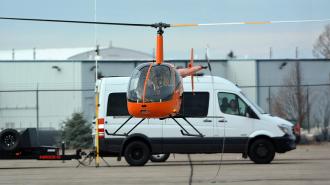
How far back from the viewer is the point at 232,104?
2195 centimetres

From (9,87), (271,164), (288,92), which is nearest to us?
(271,164)

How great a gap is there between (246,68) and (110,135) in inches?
780

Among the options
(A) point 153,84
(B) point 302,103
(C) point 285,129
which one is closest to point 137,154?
(A) point 153,84

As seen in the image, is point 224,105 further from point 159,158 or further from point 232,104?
point 159,158

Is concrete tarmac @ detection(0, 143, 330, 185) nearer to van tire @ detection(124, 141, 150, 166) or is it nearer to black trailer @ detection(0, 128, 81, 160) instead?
van tire @ detection(124, 141, 150, 166)

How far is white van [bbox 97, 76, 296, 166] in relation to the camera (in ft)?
71.2

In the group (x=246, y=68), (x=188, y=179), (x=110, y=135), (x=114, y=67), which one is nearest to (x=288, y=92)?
(x=246, y=68)

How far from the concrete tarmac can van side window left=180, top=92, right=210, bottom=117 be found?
1401 mm

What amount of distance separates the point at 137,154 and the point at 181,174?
3616mm

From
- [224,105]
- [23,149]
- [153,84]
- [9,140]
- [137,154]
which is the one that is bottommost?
[137,154]

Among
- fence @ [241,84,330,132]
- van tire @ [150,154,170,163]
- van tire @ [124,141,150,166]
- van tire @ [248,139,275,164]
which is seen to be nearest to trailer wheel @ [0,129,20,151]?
van tire @ [124,141,150,166]

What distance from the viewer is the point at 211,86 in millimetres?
21828

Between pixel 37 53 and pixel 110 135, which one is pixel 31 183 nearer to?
pixel 110 135

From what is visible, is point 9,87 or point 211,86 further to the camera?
point 9,87
